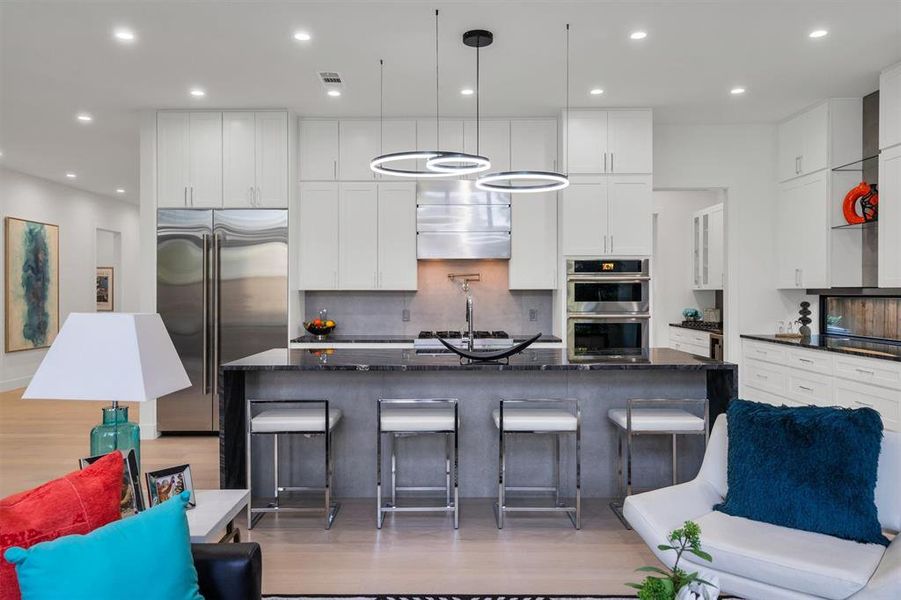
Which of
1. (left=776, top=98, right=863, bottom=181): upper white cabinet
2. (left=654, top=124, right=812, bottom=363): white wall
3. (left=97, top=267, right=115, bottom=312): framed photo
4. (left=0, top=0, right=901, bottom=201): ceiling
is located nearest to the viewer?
(left=0, top=0, right=901, bottom=201): ceiling

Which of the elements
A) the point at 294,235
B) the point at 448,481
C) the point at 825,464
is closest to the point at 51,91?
the point at 294,235

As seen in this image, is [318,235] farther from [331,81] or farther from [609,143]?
[609,143]

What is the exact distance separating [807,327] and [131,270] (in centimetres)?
1075

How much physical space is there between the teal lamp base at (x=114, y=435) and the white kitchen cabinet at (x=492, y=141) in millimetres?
4171

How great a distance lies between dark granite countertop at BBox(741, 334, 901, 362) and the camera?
13.3 ft

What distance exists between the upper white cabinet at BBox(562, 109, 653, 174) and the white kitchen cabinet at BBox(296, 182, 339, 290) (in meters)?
2.22

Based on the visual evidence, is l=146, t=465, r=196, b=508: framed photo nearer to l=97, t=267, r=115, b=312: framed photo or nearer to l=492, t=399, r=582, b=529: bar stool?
l=492, t=399, r=582, b=529: bar stool

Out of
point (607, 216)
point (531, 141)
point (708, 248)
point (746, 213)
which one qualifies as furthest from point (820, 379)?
point (531, 141)

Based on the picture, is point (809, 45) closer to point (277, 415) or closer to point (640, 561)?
point (640, 561)

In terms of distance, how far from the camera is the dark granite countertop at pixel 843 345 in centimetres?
407

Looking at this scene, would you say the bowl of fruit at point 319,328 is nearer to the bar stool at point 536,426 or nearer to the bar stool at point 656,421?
the bar stool at point 536,426

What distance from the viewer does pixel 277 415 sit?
3.20m

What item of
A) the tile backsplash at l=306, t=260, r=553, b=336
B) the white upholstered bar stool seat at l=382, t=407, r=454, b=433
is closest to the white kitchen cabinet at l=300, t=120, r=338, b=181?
the tile backsplash at l=306, t=260, r=553, b=336

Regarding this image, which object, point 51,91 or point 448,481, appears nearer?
point 448,481
